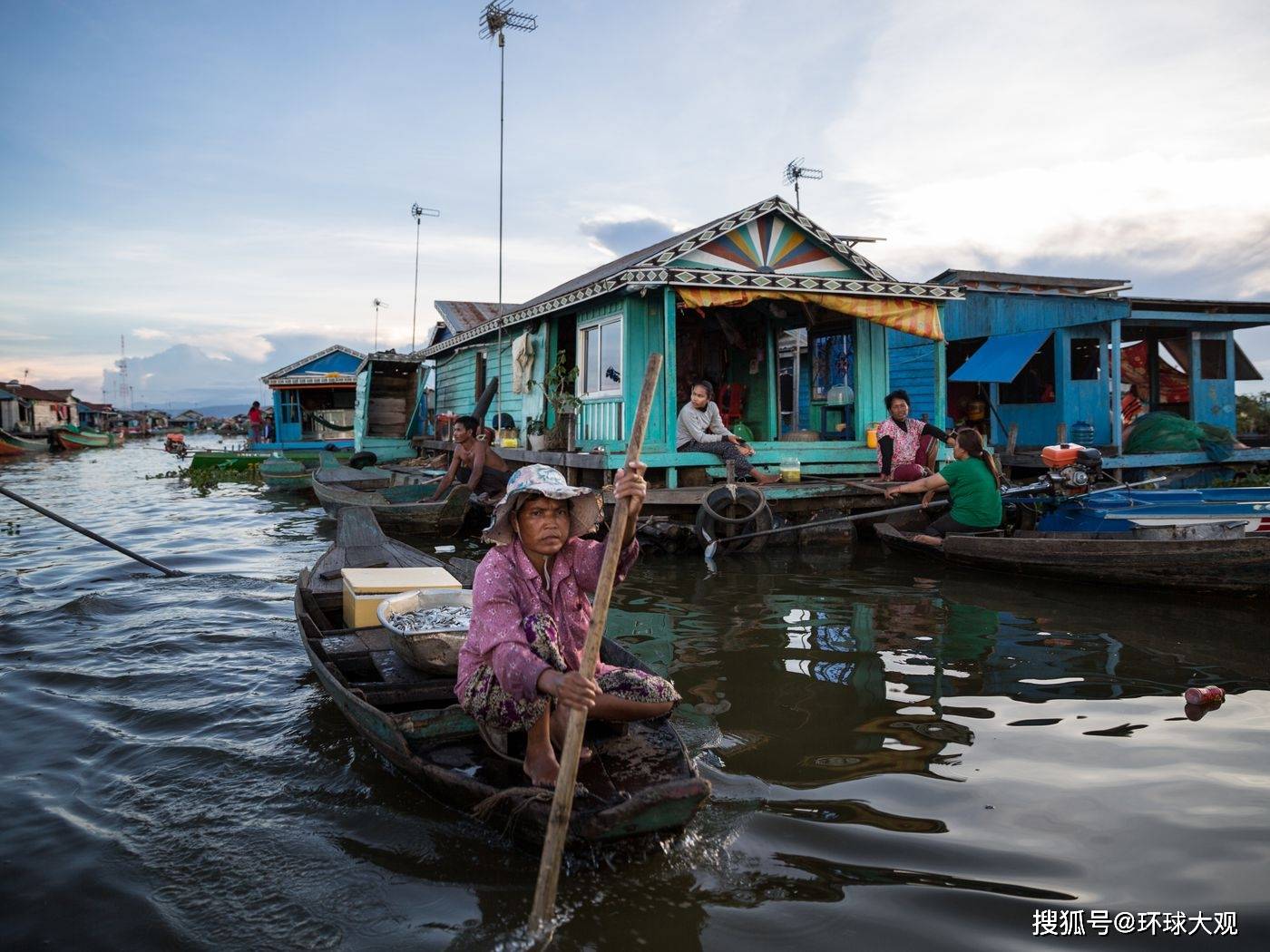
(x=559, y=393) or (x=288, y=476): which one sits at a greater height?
(x=559, y=393)

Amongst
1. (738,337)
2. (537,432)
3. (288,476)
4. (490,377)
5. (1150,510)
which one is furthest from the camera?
(288,476)

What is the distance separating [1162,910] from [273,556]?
10689 millimetres

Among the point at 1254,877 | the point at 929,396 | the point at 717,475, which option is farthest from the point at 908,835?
the point at 929,396

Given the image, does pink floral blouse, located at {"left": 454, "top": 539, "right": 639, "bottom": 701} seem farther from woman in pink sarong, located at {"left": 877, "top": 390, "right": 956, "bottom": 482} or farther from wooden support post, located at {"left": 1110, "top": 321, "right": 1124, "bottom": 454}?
wooden support post, located at {"left": 1110, "top": 321, "right": 1124, "bottom": 454}

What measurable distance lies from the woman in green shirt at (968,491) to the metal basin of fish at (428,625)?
596cm

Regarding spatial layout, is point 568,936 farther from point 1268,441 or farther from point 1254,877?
point 1268,441

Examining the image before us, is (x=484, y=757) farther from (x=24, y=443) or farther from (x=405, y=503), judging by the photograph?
(x=24, y=443)

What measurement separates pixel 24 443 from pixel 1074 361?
143 feet

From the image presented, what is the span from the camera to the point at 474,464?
1229cm

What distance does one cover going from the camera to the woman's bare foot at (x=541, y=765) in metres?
3.32

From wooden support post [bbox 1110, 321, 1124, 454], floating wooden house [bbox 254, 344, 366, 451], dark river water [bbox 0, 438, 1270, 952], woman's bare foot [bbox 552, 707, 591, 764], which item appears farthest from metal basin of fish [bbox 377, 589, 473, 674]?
floating wooden house [bbox 254, 344, 366, 451]

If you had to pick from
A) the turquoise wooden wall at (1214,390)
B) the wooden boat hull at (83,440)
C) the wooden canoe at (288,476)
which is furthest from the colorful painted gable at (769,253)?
the wooden boat hull at (83,440)

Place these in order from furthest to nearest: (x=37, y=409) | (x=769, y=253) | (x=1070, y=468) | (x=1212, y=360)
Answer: (x=37, y=409)
(x=1212, y=360)
(x=769, y=253)
(x=1070, y=468)

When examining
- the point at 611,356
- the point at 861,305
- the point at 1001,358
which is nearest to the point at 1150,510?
the point at 861,305
